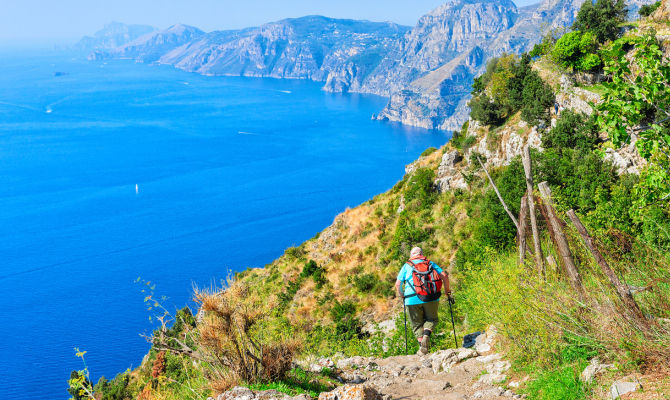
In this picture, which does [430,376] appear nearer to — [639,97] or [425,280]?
[425,280]

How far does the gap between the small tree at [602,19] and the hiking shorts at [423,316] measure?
20430mm

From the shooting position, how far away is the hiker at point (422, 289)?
9.01 metres

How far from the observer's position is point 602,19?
22875 millimetres

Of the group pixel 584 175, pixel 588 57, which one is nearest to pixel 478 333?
pixel 584 175

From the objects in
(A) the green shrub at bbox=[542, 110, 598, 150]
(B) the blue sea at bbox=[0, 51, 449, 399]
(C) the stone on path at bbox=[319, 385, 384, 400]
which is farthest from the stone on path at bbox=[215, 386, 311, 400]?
(B) the blue sea at bbox=[0, 51, 449, 399]

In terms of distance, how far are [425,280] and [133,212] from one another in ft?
346

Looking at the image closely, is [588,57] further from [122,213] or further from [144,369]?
[122,213]

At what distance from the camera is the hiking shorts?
9.53 metres

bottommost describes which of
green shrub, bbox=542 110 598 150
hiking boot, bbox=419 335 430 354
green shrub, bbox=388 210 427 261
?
green shrub, bbox=388 210 427 261

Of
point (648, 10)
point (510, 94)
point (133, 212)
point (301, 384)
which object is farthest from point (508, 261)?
point (133, 212)

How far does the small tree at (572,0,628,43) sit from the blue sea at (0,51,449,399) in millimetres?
32343

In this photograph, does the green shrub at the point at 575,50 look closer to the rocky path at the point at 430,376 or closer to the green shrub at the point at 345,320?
the green shrub at the point at 345,320

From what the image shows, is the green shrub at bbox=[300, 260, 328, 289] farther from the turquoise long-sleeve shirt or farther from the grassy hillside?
the turquoise long-sleeve shirt

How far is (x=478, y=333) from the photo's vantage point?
9977 mm
